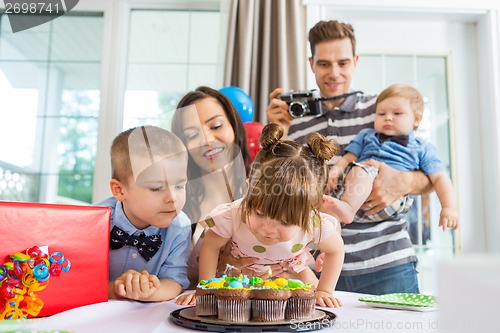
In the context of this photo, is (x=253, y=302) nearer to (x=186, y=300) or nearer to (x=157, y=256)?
(x=186, y=300)

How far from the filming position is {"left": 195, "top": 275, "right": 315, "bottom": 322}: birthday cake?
28.5 inches

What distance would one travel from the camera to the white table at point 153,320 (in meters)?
0.67

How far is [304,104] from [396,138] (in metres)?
0.33

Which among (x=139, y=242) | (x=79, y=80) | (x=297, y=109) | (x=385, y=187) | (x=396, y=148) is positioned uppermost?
(x=79, y=80)

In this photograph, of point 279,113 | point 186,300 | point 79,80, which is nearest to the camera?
point 186,300

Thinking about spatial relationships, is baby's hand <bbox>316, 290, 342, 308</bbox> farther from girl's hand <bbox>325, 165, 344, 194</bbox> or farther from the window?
the window

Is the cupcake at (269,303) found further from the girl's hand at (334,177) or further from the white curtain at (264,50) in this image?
the white curtain at (264,50)

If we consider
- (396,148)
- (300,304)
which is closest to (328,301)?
(300,304)

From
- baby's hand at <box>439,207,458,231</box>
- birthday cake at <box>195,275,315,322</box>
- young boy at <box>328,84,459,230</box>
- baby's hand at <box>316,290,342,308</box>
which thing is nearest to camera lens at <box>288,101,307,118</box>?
young boy at <box>328,84,459,230</box>

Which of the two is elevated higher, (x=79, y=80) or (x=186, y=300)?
(x=79, y=80)

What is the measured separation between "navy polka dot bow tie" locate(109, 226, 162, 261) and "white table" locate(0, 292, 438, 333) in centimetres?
21

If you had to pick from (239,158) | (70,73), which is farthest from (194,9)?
(239,158)

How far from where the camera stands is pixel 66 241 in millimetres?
835

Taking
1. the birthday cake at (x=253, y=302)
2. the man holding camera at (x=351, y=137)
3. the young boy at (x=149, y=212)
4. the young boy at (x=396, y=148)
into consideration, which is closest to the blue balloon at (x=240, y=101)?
the man holding camera at (x=351, y=137)
